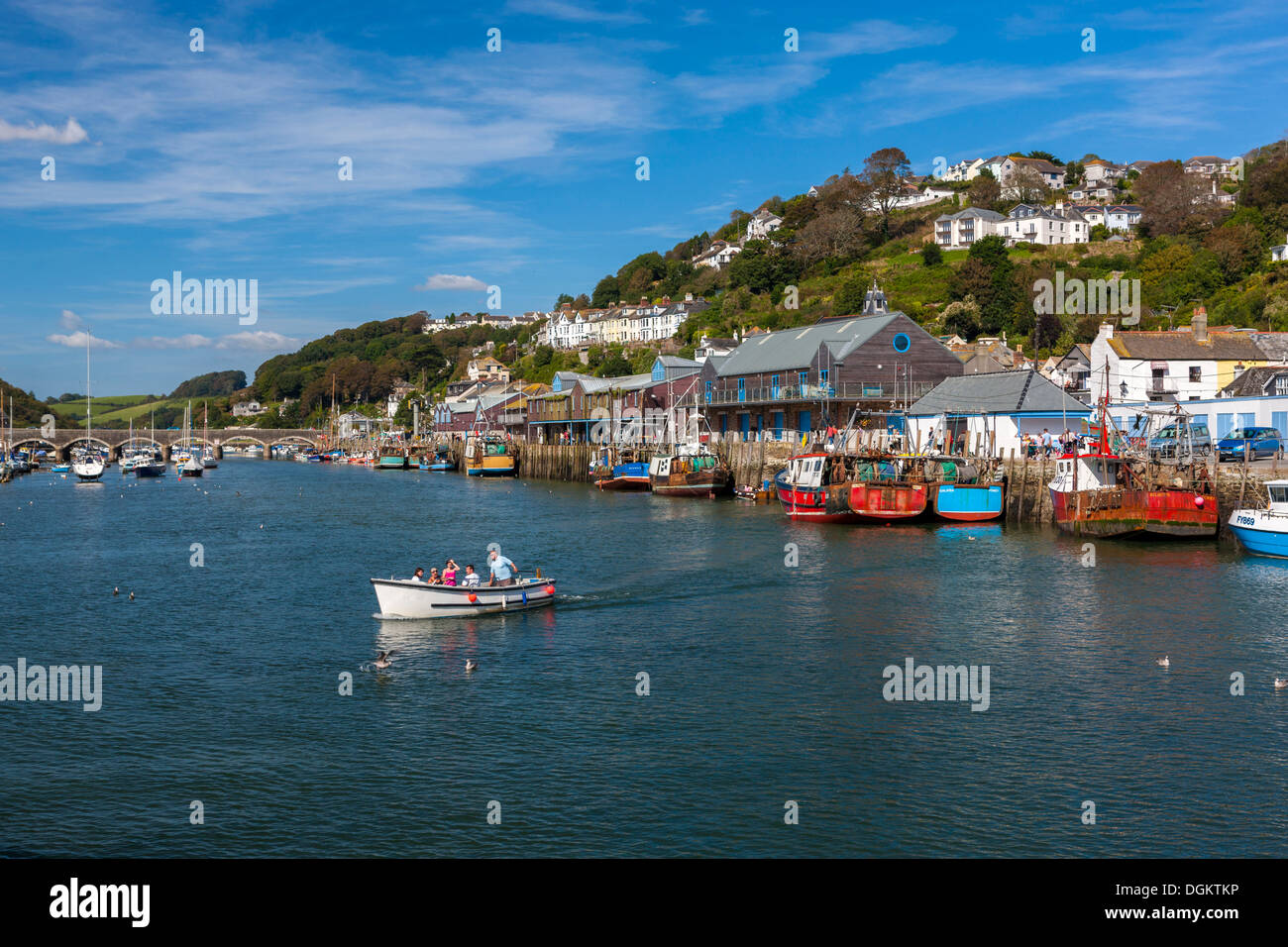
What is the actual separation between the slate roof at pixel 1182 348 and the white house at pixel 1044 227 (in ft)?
285

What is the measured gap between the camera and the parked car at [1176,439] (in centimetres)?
5694

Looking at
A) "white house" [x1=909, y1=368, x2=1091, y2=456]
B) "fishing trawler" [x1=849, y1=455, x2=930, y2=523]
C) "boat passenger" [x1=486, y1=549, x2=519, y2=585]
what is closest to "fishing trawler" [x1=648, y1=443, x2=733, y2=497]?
"white house" [x1=909, y1=368, x2=1091, y2=456]

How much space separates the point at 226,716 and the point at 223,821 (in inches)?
249

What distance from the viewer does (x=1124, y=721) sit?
22781 mm

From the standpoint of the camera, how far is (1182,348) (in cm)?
7925

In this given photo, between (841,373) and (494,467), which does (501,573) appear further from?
(494,467)

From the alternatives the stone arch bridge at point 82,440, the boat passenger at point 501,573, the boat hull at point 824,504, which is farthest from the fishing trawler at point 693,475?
the stone arch bridge at point 82,440

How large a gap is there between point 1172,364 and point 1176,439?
25786 mm

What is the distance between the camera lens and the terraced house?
85688 millimetres
